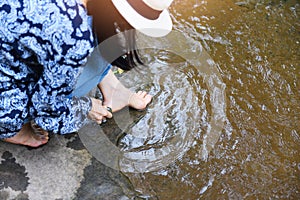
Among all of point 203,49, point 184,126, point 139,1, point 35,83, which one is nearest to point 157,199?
point 184,126

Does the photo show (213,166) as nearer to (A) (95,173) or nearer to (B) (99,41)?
(A) (95,173)

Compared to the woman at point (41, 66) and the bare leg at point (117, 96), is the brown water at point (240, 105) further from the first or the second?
the woman at point (41, 66)

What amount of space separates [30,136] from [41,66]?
1.67 ft

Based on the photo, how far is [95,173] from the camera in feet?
6.50

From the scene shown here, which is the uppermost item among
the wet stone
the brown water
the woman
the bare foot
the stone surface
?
the woman

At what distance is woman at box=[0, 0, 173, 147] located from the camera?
141 centimetres

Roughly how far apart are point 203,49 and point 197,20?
0.94 ft

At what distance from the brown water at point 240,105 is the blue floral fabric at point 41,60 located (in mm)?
537

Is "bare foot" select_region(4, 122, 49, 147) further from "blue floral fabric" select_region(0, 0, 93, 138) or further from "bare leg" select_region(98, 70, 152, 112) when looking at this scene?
"bare leg" select_region(98, 70, 152, 112)

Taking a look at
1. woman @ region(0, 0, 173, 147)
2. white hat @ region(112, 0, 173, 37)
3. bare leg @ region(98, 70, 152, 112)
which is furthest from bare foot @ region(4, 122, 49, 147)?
white hat @ region(112, 0, 173, 37)

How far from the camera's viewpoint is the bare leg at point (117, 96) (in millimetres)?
2252

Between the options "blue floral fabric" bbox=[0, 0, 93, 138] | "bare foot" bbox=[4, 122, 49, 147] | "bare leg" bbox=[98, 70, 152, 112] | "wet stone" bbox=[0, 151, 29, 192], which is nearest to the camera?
"blue floral fabric" bbox=[0, 0, 93, 138]

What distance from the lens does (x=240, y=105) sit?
7.74 feet

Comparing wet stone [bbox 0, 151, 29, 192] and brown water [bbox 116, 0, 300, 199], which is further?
brown water [bbox 116, 0, 300, 199]
